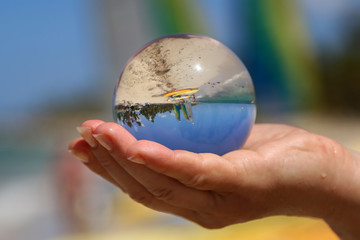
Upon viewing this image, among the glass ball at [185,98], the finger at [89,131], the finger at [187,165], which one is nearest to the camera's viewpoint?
the finger at [187,165]

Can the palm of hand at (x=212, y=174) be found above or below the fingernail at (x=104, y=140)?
below

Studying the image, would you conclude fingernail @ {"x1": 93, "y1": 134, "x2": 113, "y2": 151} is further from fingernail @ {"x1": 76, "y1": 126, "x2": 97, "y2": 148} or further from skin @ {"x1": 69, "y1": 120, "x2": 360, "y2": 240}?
fingernail @ {"x1": 76, "y1": 126, "x2": 97, "y2": 148}

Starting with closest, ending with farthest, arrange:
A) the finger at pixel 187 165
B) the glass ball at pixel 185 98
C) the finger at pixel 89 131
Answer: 1. the finger at pixel 187 165
2. the finger at pixel 89 131
3. the glass ball at pixel 185 98

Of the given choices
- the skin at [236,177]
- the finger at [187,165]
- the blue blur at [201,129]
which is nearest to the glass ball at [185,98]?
the blue blur at [201,129]

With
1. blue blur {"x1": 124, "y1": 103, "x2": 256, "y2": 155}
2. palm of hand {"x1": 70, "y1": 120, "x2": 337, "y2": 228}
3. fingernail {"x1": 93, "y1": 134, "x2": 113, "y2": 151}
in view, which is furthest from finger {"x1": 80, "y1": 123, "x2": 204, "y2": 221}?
blue blur {"x1": 124, "y1": 103, "x2": 256, "y2": 155}

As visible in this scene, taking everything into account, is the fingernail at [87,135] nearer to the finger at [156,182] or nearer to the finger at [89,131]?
the finger at [89,131]

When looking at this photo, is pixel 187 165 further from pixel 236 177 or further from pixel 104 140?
pixel 104 140

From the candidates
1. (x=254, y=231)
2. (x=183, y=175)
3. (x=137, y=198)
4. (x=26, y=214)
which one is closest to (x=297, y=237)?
(x=254, y=231)

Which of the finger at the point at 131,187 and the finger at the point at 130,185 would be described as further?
the finger at the point at 131,187
